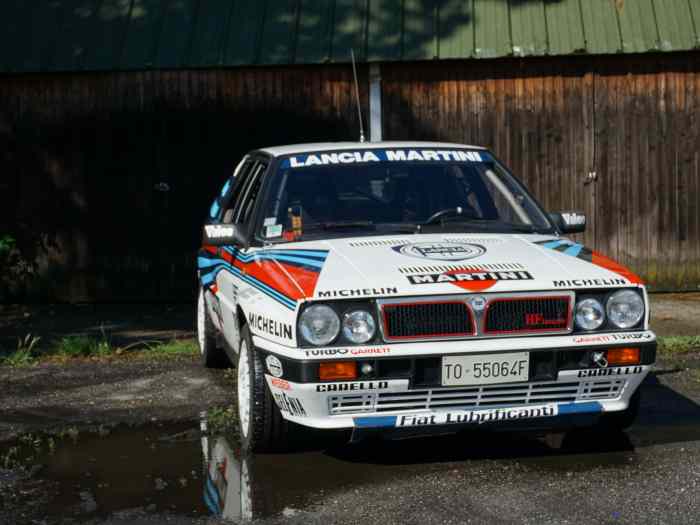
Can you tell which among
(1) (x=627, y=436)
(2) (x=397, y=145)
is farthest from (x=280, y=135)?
(1) (x=627, y=436)

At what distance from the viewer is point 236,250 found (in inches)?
295

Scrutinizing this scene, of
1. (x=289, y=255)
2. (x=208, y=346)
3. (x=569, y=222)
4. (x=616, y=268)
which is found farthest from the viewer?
(x=208, y=346)

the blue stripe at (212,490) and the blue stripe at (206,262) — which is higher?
the blue stripe at (206,262)

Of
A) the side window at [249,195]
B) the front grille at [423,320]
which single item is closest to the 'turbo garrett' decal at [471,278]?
the front grille at [423,320]

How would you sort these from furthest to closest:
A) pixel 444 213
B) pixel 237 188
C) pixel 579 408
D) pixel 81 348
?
pixel 81 348 → pixel 237 188 → pixel 444 213 → pixel 579 408

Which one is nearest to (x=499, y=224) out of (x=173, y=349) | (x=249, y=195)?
(x=249, y=195)

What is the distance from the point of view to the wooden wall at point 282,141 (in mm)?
13953

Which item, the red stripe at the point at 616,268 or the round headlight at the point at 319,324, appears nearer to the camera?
the round headlight at the point at 319,324

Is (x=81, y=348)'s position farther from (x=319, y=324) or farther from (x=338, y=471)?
(x=319, y=324)

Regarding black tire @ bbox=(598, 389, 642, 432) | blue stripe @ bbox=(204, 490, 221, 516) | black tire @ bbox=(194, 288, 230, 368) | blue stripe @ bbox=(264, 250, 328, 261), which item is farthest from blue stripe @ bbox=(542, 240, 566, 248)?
black tire @ bbox=(194, 288, 230, 368)

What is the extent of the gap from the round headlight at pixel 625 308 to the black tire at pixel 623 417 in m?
0.52

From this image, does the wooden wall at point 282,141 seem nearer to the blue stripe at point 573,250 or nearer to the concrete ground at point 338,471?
the concrete ground at point 338,471

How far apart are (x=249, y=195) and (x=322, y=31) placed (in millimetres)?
6464

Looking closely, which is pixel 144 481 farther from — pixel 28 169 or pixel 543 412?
pixel 28 169
